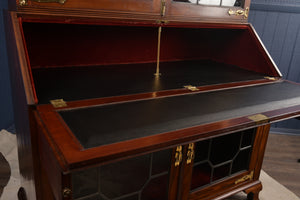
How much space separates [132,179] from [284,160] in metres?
1.82

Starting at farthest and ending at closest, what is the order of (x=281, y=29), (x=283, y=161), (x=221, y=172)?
(x=281, y=29), (x=283, y=161), (x=221, y=172)

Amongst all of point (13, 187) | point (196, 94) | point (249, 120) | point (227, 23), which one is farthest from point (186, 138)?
point (13, 187)

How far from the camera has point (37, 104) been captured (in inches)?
33.6

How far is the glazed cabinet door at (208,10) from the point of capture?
4.02 feet

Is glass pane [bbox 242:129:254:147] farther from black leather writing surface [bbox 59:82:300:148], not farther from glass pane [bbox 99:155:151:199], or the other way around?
glass pane [bbox 99:155:151:199]

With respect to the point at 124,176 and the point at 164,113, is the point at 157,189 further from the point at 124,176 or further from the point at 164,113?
the point at 164,113

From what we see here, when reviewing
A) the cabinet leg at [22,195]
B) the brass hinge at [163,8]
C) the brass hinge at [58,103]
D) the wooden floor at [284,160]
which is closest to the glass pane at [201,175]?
the brass hinge at [58,103]

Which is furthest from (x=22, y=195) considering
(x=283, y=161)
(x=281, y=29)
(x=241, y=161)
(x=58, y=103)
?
(x=281, y=29)

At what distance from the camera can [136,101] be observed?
3.18 ft

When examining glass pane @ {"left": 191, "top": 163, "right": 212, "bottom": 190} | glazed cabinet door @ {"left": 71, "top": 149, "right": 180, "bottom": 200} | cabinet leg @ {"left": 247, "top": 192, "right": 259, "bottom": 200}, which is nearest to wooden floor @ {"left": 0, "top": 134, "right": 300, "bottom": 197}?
cabinet leg @ {"left": 247, "top": 192, "right": 259, "bottom": 200}

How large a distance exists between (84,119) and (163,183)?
0.41 m

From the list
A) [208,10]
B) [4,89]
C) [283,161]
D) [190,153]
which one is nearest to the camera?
[190,153]

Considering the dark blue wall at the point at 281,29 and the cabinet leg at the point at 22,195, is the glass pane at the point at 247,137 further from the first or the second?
the dark blue wall at the point at 281,29

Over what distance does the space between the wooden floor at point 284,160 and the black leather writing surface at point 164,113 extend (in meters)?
1.03
